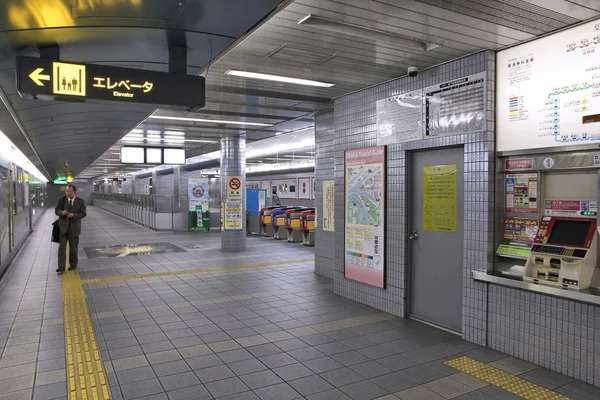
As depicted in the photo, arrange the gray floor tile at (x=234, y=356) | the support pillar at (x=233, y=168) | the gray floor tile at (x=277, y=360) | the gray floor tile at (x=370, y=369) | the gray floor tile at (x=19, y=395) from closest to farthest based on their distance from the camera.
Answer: the gray floor tile at (x=19, y=395) → the gray floor tile at (x=370, y=369) → the gray floor tile at (x=277, y=360) → the gray floor tile at (x=234, y=356) → the support pillar at (x=233, y=168)

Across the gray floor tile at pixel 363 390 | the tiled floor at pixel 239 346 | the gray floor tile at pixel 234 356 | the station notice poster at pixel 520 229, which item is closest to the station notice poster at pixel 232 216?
the tiled floor at pixel 239 346

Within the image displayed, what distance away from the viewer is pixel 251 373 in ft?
12.7

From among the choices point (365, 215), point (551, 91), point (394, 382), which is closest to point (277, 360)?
point (394, 382)

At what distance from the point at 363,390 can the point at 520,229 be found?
233cm

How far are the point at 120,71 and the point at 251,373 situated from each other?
124 inches

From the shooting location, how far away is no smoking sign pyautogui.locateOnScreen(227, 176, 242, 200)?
38.5 feet

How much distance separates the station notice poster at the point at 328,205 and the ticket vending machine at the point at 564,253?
4.39 m

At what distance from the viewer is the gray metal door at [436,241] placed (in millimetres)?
4938

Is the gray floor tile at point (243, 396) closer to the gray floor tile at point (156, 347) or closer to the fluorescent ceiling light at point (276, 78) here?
the gray floor tile at point (156, 347)

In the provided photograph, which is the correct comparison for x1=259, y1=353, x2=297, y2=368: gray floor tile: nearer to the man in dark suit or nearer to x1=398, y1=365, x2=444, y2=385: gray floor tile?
x1=398, y1=365, x2=444, y2=385: gray floor tile

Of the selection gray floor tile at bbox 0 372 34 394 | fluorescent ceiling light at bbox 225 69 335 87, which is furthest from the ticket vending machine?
gray floor tile at bbox 0 372 34 394

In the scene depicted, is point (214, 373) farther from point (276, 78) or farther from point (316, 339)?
point (276, 78)

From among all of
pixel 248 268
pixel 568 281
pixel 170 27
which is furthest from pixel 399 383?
pixel 248 268

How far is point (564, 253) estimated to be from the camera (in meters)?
3.81
